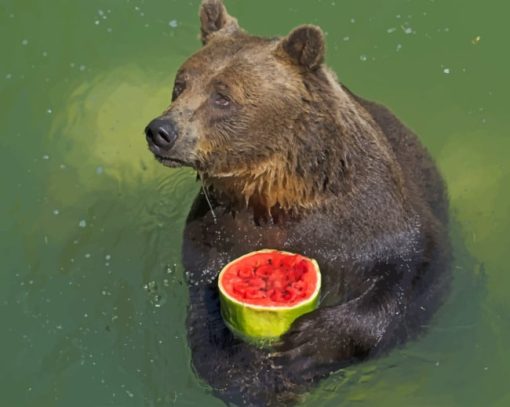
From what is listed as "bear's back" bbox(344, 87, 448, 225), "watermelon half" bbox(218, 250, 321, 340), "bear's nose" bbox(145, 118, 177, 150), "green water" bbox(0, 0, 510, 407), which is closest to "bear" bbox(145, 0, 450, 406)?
"bear's nose" bbox(145, 118, 177, 150)

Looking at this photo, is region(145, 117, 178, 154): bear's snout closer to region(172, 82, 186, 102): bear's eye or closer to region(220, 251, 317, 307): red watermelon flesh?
region(172, 82, 186, 102): bear's eye

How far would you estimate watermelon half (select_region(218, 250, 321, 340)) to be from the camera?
608cm

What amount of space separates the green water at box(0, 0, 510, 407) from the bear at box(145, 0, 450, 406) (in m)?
0.43

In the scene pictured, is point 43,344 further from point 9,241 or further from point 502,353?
point 502,353

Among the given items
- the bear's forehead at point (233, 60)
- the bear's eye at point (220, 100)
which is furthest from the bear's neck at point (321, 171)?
the bear's eye at point (220, 100)

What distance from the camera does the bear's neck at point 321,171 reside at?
6281 mm

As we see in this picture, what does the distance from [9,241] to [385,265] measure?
3478 millimetres

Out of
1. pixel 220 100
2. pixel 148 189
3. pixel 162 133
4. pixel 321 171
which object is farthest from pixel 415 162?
pixel 162 133

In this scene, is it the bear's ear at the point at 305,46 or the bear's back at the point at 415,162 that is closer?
the bear's ear at the point at 305,46

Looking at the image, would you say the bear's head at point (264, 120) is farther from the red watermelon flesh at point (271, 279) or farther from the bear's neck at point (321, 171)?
the red watermelon flesh at point (271, 279)

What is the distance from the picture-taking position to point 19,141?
952 centimetres

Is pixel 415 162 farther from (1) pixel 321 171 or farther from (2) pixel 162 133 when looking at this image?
(2) pixel 162 133

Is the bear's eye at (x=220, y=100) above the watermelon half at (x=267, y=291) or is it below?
above

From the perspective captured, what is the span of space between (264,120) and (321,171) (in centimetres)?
52
